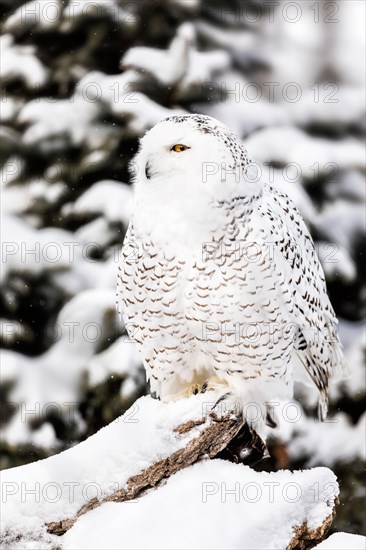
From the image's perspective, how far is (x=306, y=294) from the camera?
2959mm

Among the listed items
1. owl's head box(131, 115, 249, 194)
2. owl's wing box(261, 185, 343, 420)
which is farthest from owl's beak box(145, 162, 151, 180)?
owl's wing box(261, 185, 343, 420)

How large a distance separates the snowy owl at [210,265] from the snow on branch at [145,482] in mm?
312

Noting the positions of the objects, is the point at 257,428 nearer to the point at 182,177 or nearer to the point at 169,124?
the point at 182,177

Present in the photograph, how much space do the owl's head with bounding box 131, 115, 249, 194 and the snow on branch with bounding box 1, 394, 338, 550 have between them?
770mm

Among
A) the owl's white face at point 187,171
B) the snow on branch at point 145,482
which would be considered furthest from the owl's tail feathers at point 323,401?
the owl's white face at point 187,171

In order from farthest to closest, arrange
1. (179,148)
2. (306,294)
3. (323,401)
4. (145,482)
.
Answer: (323,401) < (306,294) < (179,148) < (145,482)

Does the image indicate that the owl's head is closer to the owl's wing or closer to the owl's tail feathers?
the owl's wing

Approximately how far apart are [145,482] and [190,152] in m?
1.08

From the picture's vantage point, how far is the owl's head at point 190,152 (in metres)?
2.51

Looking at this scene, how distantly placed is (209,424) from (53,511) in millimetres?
634

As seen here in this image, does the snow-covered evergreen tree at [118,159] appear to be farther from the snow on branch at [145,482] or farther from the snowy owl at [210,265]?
the snow on branch at [145,482]

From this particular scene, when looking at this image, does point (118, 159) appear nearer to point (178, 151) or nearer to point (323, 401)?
point (323, 401)

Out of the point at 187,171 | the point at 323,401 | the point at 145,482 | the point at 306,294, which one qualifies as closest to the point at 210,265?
the point at 187,171

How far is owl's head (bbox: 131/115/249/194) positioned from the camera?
251 centimetres
